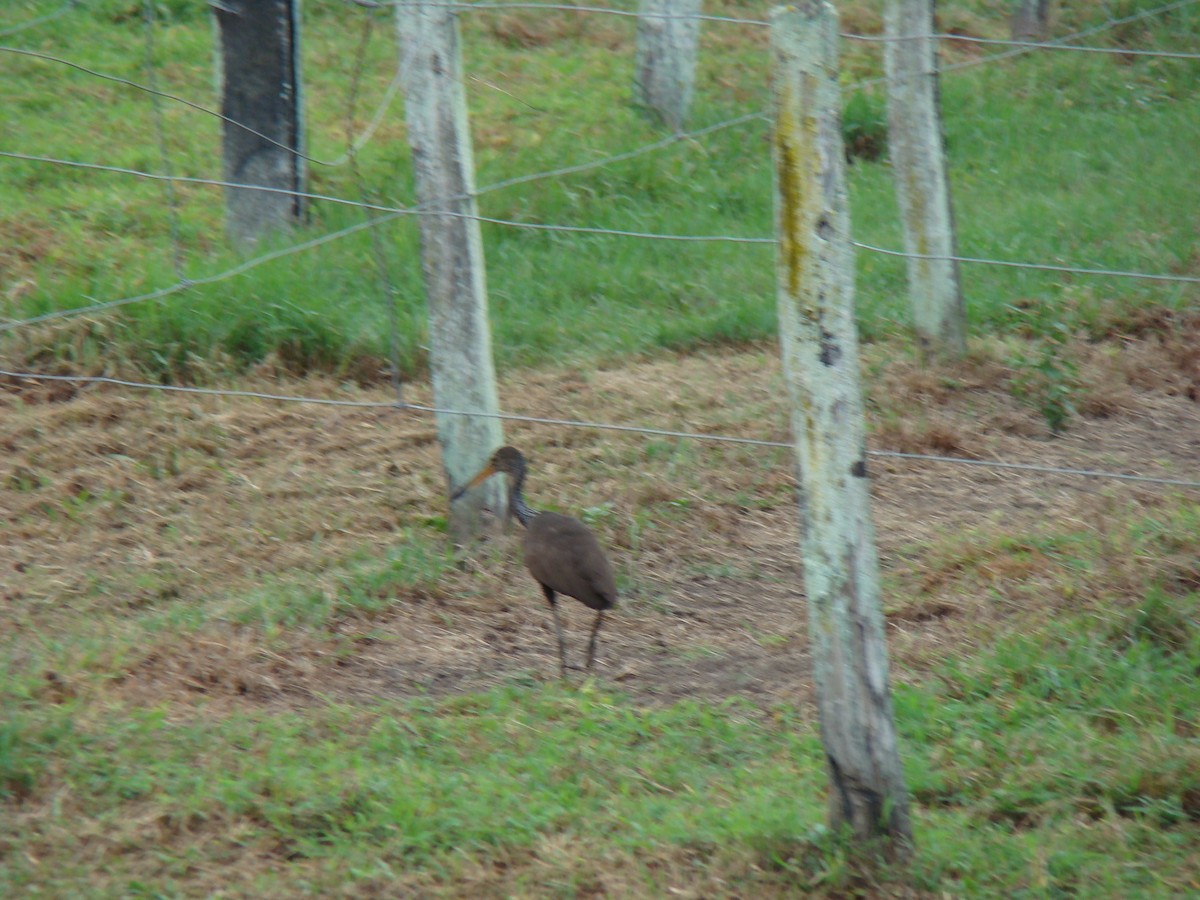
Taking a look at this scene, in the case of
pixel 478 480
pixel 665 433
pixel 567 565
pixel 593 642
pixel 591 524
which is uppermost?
pixel 665 433

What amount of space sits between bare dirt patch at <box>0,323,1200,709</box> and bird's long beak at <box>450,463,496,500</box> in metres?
0.31

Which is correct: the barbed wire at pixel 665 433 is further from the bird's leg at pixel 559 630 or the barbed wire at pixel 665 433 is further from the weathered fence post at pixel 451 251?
the bird's leg at pixel 559 630

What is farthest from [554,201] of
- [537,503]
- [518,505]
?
[518,505]

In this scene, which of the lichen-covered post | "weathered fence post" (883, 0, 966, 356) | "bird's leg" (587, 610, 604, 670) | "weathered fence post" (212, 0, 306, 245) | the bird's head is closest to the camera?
the lichen-covered post

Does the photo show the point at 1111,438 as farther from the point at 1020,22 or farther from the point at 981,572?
the point at 1020,22

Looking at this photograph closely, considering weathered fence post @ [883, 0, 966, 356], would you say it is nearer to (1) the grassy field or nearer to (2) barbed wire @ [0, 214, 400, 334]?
(1) the grassy field

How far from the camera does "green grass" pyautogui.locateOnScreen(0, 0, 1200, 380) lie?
891 cm

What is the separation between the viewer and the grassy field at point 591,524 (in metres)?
4.35

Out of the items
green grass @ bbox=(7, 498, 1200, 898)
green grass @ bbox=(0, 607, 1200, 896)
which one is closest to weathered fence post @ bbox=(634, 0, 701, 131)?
green grass @ bbox=(7, 498, 1200, 898)

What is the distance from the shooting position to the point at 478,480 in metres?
6.66

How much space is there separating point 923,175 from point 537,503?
340cm

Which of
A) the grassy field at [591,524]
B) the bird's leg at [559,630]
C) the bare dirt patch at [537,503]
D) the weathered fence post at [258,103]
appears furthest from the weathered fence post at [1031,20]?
the bird's leg at [559,630]

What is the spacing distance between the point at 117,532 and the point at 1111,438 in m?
5.44

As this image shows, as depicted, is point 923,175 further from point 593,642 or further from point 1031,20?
point 1031,20
